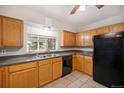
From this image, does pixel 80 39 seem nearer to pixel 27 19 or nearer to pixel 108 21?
pixel 108 21

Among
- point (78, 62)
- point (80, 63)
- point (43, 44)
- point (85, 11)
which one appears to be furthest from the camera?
point (78, 62)

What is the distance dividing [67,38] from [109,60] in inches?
83.6

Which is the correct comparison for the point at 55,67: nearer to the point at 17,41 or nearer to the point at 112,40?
the point at 17,41

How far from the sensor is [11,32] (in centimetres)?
220

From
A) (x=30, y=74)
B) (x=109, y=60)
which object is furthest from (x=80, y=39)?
(x=30, y=74)

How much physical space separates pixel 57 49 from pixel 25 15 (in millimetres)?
1949

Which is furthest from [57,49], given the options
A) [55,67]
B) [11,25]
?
[11,25]

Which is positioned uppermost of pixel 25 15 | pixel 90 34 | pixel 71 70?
pixel 25 15

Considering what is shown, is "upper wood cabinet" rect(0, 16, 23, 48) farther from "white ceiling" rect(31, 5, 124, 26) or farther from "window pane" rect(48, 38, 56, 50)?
"window pane" rect(48, 38, 56, 50)

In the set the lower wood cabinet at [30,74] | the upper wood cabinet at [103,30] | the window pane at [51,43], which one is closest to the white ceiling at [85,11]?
the upper wood cabinet at [103,30]

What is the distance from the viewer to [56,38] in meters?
4.10

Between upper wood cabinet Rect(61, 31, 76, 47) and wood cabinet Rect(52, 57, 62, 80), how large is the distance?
99 cm

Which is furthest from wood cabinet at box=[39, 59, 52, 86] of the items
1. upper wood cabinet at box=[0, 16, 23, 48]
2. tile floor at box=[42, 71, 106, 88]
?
upper wood cabinet at box=[0, 16, 23, 48]

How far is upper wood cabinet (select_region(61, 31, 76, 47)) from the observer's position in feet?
13.2
